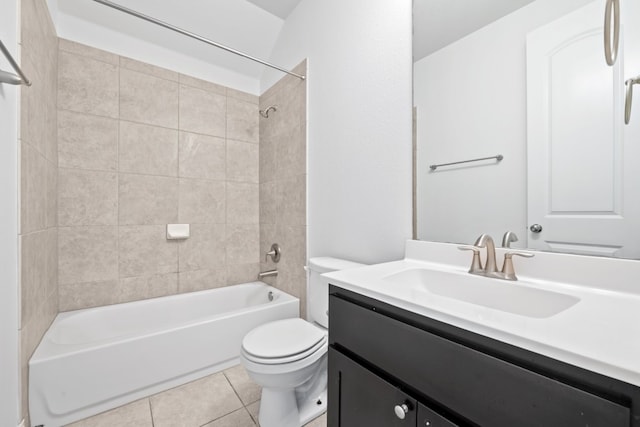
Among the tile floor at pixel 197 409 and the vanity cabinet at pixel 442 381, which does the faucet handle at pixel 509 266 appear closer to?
the vanity cabinet at pixel 442 381

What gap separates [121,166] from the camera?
1.87 metres

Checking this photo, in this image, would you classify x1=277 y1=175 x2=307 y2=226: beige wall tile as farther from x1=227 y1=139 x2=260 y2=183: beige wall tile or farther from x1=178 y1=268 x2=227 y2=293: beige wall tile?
x1=178 y1=268 x2=227 y2=293: beige wall tile

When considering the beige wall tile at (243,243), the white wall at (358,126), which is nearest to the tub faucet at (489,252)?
the white wall at (358,126)

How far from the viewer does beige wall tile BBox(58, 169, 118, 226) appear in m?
1.68

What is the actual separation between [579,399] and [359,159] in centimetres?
123

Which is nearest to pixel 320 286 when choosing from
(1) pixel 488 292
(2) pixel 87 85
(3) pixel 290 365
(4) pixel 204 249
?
(3) pixel 290 365

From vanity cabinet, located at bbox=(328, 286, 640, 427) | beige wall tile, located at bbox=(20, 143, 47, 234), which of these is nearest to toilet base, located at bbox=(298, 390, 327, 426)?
vanity cabinet, located at bbox=(328, 286, 640, 427)

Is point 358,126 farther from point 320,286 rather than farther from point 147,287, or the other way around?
point 147,287

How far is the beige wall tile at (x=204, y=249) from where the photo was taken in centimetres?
212

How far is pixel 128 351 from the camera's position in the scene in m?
1.38

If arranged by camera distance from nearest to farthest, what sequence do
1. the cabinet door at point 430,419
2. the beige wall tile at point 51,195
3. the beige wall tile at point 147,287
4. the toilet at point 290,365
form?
the cabinet door at point 430,419 → the toilet at point 290,365 → the beige wall tile at point 51,195 → the beige wall tile at point 147,287

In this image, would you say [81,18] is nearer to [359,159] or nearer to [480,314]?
[359,159]

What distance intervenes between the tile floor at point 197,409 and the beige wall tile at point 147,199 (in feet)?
3.84

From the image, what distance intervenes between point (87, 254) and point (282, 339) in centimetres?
151
